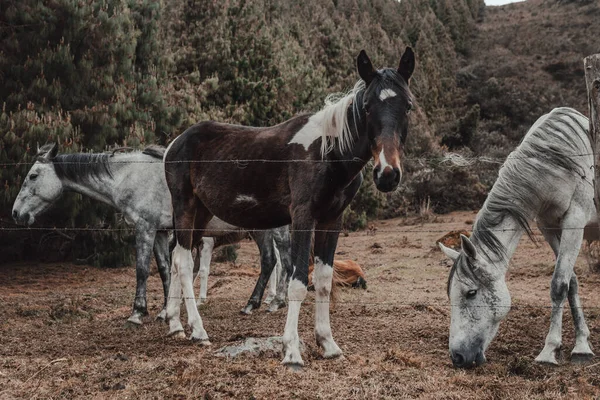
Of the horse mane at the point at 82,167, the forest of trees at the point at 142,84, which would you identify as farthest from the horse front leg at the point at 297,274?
the horse mane at the point at 82,167

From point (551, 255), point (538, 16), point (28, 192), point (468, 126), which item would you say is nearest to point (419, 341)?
point (28, 192)

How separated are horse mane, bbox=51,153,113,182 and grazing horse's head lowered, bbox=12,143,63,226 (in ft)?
0.28

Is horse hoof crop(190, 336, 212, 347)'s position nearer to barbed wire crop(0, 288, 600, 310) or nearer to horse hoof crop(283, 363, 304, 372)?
barbed wire crop(0, 288, 600, 310)

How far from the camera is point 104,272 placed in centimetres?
1162

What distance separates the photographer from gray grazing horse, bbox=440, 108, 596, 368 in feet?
15.2

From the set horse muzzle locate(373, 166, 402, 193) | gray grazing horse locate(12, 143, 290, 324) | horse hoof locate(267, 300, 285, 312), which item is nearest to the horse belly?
horse muzzle locate(373, 166, 402, 193)

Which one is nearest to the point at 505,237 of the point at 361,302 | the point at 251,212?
the point at 251,212

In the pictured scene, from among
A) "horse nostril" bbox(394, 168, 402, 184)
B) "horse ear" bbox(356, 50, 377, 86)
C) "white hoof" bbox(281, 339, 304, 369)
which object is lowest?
"white hoof" bbox(281, 339, 304, 369)

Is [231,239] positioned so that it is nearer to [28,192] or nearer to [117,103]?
[28,192]

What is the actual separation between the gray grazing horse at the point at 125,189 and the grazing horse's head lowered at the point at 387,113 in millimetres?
3072

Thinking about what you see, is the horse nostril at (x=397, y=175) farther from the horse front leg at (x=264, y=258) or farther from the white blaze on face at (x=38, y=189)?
the white blaze on face at (x=38, y=189)

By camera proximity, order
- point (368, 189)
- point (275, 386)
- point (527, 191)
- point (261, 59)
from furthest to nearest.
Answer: point (368, 189)
point (261, 59)
point (527, 191)
point (275, 386)

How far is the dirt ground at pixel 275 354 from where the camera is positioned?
146 inches

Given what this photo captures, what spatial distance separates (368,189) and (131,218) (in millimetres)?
13799
